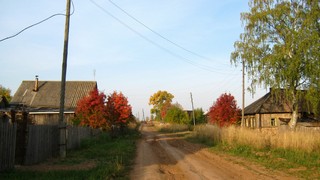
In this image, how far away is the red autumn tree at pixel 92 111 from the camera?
31.1 metres

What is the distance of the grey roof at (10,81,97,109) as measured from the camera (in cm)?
4444

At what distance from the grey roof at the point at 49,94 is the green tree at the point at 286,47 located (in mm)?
21148

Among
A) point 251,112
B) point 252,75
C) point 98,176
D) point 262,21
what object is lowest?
point 98,176

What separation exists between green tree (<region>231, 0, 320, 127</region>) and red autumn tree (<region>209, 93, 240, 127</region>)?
847cm

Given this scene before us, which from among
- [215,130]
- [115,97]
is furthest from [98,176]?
[115,97]

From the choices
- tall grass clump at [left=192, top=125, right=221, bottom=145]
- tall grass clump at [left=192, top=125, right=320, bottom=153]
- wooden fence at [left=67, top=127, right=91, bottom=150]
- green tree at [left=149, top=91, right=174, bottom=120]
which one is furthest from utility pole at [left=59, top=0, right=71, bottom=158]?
green tree at [left=149, top=91, right=174, bottom=120]

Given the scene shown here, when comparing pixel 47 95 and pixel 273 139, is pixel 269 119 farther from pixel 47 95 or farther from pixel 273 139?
pixel 47 95

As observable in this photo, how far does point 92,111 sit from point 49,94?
17.3m

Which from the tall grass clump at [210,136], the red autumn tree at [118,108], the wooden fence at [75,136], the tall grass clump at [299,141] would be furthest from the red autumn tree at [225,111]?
the tall grass clump at [299,141]

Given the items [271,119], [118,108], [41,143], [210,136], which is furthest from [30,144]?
[271,119]

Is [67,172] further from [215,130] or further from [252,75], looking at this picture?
[252,75]

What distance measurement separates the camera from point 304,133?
66.8ft

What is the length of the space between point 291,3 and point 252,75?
7788 millimetres

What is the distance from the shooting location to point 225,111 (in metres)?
44.7
